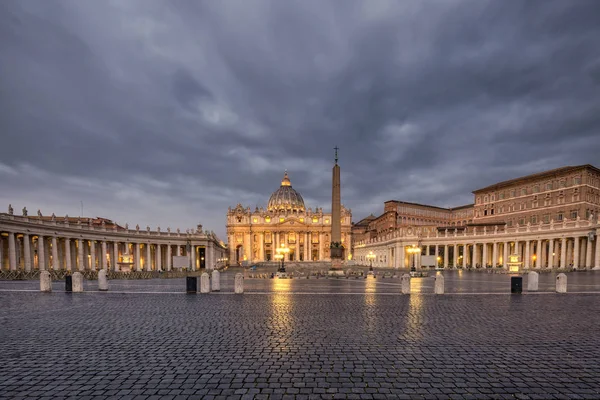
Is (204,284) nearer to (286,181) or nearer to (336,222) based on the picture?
(336,222)

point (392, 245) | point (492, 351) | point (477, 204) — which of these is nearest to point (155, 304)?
point (492, 351)

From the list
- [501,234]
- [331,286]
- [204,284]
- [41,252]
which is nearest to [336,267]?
[331,286]

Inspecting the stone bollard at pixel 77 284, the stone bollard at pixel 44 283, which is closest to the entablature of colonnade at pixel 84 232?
the stone bollard at pixel 44 283

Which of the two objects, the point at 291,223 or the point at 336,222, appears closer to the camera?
the point at 336,222

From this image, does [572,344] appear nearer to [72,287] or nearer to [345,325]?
[345,325]

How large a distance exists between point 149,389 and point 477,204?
93.4 metres

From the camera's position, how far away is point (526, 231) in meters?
53.7

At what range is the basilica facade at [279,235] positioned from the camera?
126m

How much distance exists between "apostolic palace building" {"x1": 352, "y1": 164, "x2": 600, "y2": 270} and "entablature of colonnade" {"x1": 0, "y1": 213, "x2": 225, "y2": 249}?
4228 cm

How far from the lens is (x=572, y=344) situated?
290 inches

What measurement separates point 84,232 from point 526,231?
237 ft

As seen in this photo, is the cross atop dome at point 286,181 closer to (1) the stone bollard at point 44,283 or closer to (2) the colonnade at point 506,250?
(2) the colonnade at point 506,250

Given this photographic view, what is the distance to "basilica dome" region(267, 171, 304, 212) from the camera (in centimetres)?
14725

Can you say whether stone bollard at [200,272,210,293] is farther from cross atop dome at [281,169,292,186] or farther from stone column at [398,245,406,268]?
cross atop dome at [281,169,292,186]
